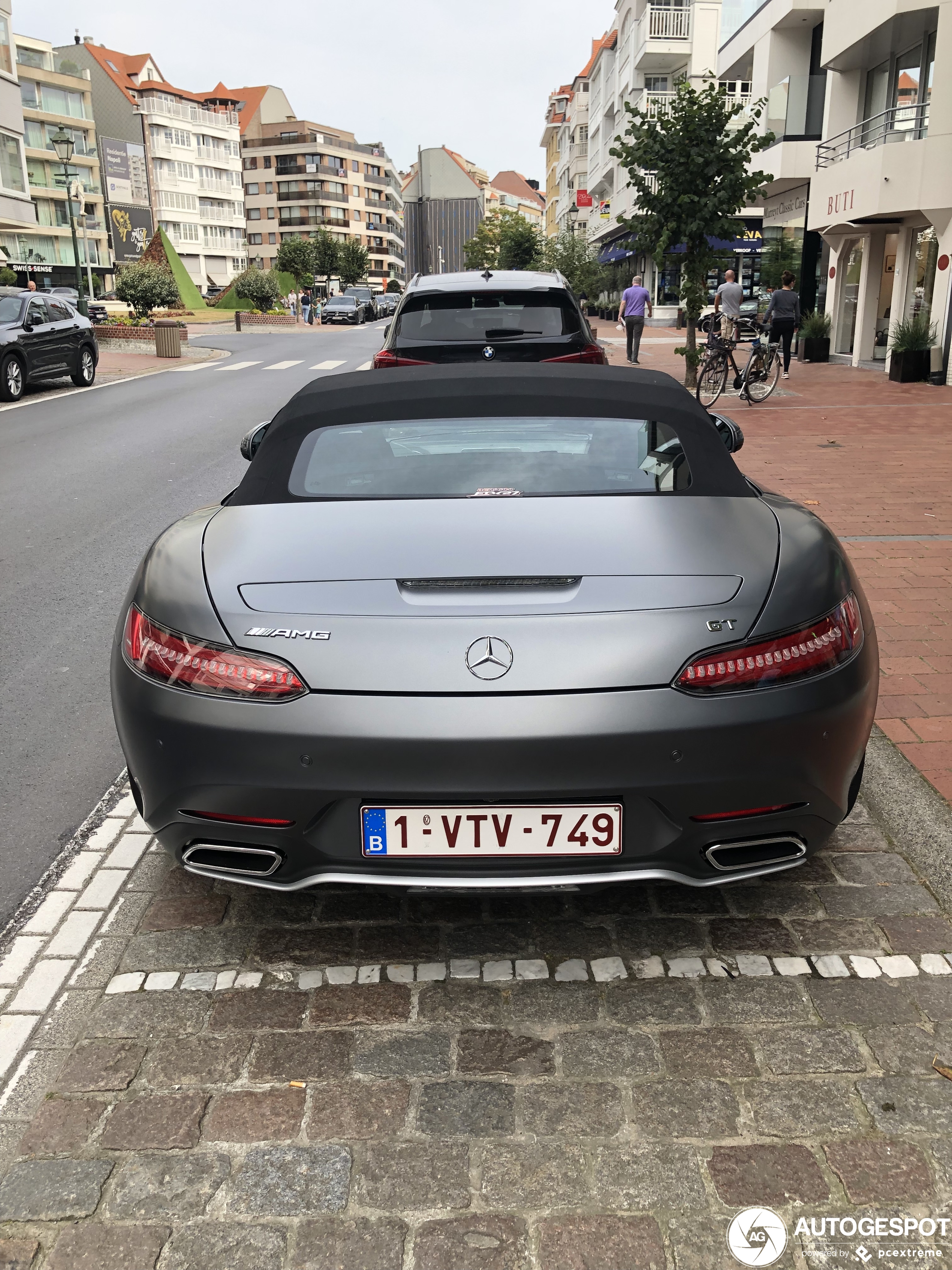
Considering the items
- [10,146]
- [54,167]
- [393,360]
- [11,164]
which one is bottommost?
[393,360]

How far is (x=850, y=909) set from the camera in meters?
3.18

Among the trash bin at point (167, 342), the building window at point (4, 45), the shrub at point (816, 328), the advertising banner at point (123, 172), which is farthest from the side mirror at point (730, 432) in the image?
the advertising banner at point (123, 172)

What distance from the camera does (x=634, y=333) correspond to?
2583cm

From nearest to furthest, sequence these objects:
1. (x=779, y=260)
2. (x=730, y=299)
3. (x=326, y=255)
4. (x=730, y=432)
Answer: (x=730, y=432), (x=730, y=299), (x=779, y=260), (x=326, y=255)

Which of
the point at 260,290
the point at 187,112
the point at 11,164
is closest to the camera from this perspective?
the point at 11,164

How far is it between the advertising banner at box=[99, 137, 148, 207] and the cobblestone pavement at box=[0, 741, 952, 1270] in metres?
A: 106

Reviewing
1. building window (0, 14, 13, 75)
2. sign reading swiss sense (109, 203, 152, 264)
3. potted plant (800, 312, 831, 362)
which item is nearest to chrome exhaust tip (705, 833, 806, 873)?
potted plant (800, 312, 831, 362)

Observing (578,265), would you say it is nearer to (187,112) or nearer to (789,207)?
(789,207)

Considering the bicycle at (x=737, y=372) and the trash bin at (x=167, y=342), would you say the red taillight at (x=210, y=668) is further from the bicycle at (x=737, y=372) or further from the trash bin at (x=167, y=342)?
the trash bin at (x=167, y=342)

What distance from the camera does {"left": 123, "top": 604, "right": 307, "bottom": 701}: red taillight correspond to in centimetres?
253

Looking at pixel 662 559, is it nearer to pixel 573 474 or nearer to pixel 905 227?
pixel 573 474

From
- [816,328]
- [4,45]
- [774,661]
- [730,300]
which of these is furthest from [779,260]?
[774,661]

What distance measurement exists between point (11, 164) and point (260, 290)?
16.6 meters

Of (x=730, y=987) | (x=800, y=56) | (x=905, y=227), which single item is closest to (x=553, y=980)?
(x=730, y=987)
